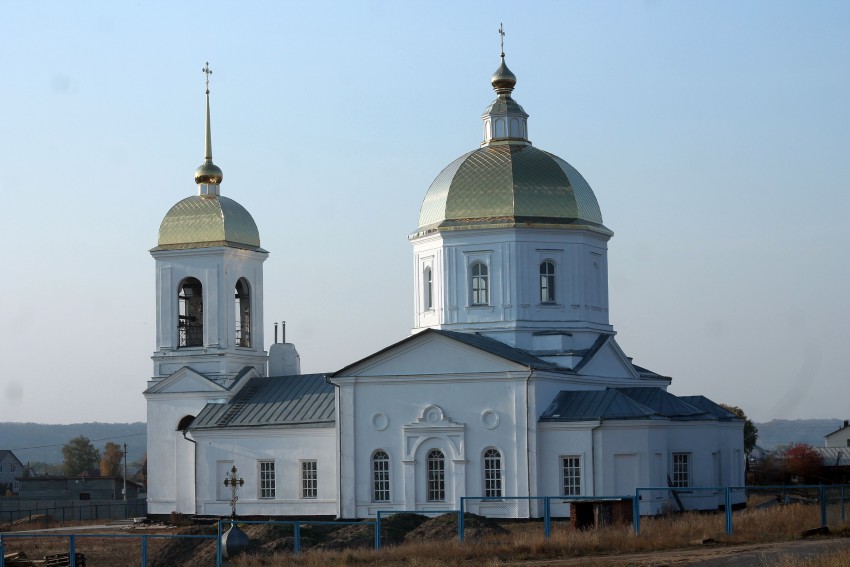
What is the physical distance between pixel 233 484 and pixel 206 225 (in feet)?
27.6

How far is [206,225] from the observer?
43.6m

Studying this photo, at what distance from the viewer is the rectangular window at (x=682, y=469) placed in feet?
124

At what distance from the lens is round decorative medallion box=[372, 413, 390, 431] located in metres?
37.8

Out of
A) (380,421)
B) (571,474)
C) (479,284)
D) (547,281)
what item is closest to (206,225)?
(479,284)

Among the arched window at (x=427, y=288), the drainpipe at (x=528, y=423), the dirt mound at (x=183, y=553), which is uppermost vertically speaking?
the arched window at (x=427, y=288)

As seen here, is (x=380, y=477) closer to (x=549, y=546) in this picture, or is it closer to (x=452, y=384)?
(x=452, y=384)

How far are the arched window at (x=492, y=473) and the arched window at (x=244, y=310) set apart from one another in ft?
34.8

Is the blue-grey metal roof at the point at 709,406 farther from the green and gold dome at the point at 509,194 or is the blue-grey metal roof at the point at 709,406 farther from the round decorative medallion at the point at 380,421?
the round decorative medallion at the point at 380,421

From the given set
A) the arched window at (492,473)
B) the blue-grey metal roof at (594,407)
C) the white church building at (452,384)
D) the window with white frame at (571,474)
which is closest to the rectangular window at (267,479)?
the white church building at (452,384)

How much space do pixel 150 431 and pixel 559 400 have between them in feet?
41.9

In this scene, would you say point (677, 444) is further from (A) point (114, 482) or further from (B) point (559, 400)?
(A) point (114, 482)

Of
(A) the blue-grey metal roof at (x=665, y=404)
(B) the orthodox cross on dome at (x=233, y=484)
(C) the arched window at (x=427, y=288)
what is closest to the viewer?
(A) the blue-grey metal roof at (x=665, y=404)

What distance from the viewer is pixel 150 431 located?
142ft

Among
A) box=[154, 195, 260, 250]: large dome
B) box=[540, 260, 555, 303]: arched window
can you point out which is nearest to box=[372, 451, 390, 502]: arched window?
box=[540, 260, 555, 303]: arched window
